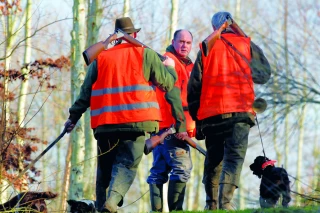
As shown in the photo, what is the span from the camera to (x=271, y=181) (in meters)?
10.9

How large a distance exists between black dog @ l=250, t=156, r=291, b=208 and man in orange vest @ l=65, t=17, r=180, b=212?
4.99 ft

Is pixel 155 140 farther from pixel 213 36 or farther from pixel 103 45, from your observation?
pixel 213 36

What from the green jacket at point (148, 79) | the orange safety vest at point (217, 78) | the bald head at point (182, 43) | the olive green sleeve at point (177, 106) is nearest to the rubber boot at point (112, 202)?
the green jacket at point (148, 79)

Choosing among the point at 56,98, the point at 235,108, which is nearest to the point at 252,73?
the point at 235,108

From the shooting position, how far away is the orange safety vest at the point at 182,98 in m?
12.0

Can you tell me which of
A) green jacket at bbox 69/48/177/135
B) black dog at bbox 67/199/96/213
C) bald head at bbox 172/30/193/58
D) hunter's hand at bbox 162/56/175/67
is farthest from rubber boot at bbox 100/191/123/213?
bald head at bbox 172/30/193/58

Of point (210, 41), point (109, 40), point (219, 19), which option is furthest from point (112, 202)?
point (219, 19)

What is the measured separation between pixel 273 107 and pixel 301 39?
601mm

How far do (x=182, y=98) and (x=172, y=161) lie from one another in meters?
0.95

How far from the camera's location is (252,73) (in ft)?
26.3

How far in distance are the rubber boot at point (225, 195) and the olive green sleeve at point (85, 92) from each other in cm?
192

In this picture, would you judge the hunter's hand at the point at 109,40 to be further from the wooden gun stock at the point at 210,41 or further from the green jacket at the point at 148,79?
the wooden gun stock at the point at 210,41

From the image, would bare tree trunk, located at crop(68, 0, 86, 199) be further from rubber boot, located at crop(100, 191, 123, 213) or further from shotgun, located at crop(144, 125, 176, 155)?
rubber boot, located at crop(100, 191, 123, 213)

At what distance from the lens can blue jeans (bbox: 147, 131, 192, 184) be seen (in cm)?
1174
